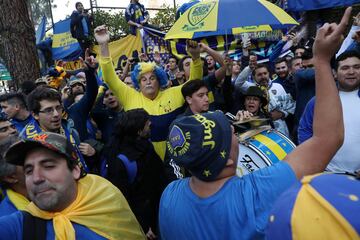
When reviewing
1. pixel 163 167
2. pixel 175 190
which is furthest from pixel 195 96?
pixel 175 190

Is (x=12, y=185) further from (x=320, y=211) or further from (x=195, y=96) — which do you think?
(x=195, y=96)

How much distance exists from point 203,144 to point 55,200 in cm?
79

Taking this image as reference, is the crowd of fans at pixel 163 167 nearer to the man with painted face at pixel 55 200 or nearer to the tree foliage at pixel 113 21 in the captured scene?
the man with painted face at pixel 55 200

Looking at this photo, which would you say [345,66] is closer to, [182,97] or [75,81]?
[182,97]

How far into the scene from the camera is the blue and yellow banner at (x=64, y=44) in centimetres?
1197

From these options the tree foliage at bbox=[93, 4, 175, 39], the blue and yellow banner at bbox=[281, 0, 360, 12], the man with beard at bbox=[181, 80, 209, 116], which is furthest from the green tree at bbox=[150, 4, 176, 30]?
the man with beard at bbox=[181, 80, 209, 116]

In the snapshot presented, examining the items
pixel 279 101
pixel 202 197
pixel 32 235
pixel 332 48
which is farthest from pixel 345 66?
pixel 32 235

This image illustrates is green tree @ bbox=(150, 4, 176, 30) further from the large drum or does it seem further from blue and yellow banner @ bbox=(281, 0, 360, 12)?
the large drum

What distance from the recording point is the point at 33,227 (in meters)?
1.79

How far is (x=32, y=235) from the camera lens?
1769 millimetres

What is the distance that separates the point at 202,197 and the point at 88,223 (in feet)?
2.08

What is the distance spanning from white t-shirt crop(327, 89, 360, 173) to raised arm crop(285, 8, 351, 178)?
1654mm

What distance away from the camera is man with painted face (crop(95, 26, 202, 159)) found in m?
4.16

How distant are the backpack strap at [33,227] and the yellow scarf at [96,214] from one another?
26 mm
